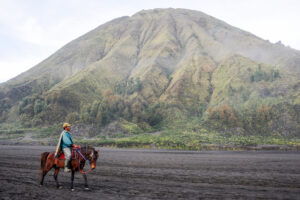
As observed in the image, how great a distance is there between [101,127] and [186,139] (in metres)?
61.1

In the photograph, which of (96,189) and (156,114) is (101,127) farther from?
(96,189)

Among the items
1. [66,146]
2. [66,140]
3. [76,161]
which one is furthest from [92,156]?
[66,140]

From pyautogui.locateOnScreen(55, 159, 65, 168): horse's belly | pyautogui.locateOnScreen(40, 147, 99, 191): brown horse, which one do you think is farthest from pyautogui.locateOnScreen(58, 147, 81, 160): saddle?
pyautogui.locateOnScreen(55, 159, 65, 168): horse's belly

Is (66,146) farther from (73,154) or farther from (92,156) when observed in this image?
(92,156)

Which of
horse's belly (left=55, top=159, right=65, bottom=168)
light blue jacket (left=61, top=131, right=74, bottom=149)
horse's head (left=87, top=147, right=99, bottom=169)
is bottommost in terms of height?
horse's belly (left=55, top=159, right=65, bottom=168)

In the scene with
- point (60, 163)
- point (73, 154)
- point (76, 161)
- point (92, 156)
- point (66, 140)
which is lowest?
point (60, 163)

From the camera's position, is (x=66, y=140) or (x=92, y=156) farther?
(x=66, y=140)

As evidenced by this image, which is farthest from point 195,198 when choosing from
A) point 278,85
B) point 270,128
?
point 278,85

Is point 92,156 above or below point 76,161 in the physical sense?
above

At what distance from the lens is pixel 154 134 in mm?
148250

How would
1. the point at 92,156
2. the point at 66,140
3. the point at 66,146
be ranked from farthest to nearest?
1. the point at 66,146
2. the point at 66,140
3. the point at 92,156

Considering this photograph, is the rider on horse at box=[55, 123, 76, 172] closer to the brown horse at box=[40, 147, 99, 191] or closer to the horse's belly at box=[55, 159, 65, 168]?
the brown horse at box=[40, 147, 99, 191]

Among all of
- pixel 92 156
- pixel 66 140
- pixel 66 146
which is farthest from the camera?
pixel 66 146

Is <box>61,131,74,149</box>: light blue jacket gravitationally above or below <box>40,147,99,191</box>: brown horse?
above
